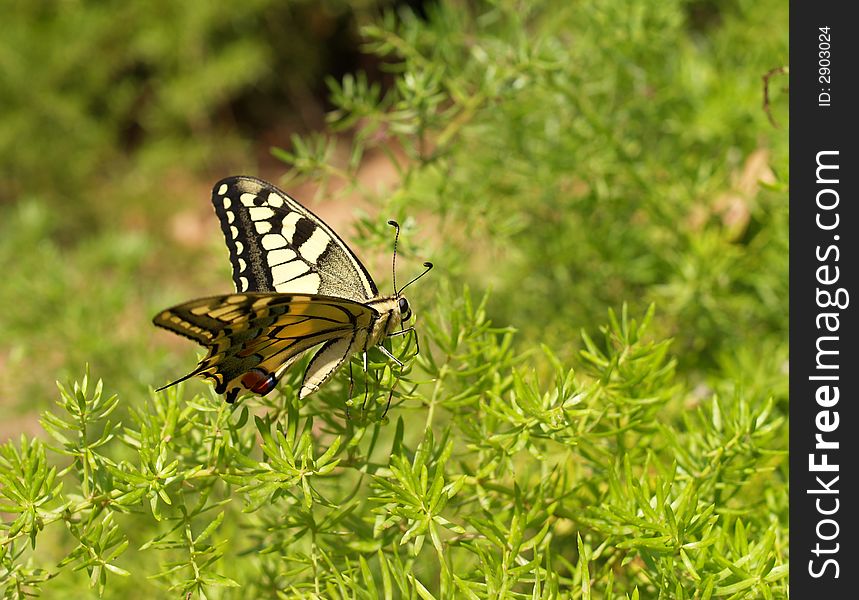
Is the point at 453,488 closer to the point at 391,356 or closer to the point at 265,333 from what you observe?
the point at 391,356

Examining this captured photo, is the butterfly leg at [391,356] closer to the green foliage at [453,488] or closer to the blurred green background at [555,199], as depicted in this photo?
the green foliage at [453,488]

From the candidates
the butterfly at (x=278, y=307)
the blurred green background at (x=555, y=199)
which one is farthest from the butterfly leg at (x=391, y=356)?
the blurred green background at (x=555, y=199)

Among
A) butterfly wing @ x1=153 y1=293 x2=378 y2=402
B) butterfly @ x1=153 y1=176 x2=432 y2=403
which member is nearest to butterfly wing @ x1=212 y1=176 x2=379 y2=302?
butterfly @ x1=153 y1=176 x2=432 y2=403

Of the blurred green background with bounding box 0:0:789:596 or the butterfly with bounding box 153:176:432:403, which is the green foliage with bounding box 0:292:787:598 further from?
the blurred green background with bounding box 0:0:789:596

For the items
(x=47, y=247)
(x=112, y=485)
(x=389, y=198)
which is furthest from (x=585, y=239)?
(x=47, y=247)

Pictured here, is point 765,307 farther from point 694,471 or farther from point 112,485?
point 112,485

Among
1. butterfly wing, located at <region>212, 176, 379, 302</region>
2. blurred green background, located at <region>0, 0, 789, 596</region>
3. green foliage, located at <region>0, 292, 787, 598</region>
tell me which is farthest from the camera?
blurred green background, located at <region>0, 0, 789, 596</region>
